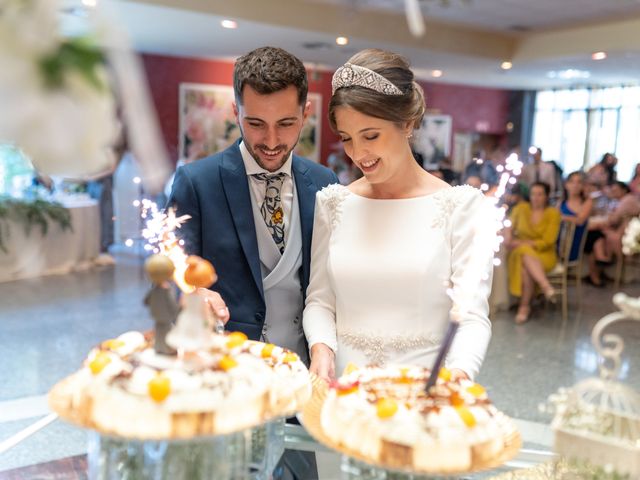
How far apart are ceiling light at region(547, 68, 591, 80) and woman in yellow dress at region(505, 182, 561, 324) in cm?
648

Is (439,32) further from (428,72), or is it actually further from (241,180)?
(241,180)

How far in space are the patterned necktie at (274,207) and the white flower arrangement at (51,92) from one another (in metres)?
1.52

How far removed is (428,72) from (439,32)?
4.01 metres

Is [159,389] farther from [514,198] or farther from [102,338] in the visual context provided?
[514,198]

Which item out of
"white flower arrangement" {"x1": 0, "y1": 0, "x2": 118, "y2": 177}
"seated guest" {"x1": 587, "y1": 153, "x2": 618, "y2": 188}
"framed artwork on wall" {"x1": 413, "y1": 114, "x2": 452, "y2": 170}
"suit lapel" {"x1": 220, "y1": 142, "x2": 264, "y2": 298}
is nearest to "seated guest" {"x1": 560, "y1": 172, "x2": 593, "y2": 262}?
"seated guest" {"x1": 587, "y1": 153, "x2": 618, "y2": 188}

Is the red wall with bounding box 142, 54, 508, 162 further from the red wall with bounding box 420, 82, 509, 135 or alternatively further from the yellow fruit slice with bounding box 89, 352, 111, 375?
the yellow fruit slice with bounding box 89, 352, 111, 375

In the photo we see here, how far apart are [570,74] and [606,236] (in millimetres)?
5625

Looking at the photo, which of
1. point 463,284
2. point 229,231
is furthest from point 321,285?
point 463,284

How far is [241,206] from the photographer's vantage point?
2145 mm

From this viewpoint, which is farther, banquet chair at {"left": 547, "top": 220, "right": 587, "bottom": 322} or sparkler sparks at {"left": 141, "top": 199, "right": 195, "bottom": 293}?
banquet chair at {"left": 547, "top": 220, "right": 587, "bottom": 322}

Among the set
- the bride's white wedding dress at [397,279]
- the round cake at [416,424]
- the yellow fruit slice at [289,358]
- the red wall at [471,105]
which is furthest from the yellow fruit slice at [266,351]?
the red wall at [471,105]

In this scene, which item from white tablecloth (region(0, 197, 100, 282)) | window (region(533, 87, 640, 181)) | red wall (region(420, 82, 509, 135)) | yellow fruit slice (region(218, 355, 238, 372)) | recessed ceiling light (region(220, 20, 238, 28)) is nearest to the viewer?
yellow fruit slice (region(218, 355, 238, 372))

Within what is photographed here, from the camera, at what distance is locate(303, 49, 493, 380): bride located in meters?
1.83

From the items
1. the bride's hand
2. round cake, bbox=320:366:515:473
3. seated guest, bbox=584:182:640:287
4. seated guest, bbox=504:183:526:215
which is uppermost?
seated guest, bbox=504:183:526:215
